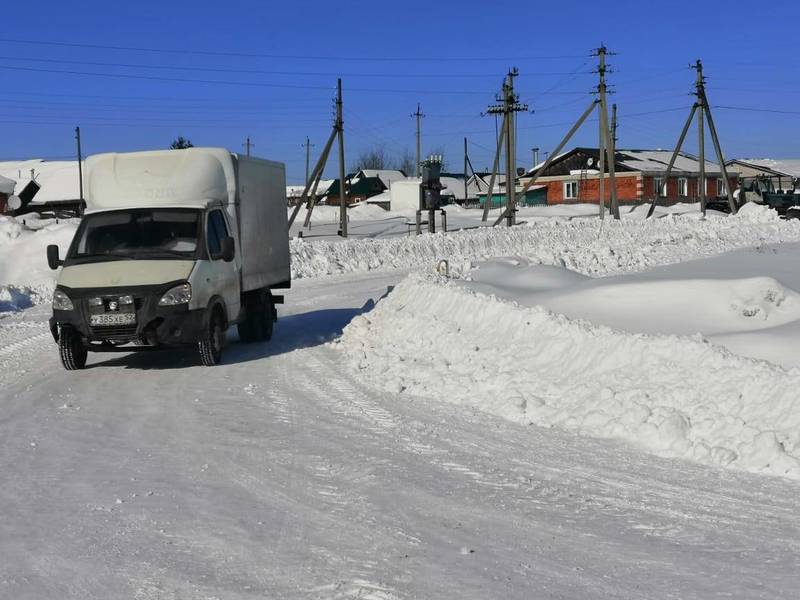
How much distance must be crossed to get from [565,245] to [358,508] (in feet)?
96.4

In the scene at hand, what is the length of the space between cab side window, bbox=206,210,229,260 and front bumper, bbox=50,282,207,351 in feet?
3.41

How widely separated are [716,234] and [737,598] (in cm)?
3073

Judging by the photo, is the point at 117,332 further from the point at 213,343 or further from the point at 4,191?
the point at 4,191

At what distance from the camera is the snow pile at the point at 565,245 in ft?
80.9

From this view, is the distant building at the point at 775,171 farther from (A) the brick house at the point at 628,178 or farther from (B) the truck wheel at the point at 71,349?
(B) the truck wheel at the point at 71,349

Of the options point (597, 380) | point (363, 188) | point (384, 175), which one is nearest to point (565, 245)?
point (597, 380)

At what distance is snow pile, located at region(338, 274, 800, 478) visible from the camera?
6723 millimetres

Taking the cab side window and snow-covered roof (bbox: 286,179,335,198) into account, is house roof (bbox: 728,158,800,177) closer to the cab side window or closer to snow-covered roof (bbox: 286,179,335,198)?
snow-covered roof (bbox: 286,179,335,198)

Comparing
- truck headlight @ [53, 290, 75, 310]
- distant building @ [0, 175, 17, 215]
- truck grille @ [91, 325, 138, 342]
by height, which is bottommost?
truck grille @ [91, 325, 138, 342]

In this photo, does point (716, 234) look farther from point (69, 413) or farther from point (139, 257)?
point (69, 413)

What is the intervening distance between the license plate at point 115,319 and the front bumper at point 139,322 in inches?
1.6

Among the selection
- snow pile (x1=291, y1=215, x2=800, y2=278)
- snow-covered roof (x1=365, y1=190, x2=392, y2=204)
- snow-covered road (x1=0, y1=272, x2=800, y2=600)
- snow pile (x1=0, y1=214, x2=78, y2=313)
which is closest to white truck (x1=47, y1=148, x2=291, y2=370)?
snow-covered road (x1=0, y1=272, x2=800, y2=600)

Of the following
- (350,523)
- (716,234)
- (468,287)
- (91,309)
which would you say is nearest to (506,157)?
(716,234)

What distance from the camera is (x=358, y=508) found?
5.74m
